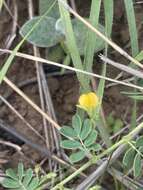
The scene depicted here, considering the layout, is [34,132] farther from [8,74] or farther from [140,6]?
[140,6]

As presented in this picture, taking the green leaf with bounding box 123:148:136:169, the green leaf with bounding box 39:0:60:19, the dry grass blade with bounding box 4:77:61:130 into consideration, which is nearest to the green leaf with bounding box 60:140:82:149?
the green leaf with bounding box 123:148:136:169

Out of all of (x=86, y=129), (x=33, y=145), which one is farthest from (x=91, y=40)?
(x=33, y=145)

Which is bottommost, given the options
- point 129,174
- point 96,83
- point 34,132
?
point 129,174

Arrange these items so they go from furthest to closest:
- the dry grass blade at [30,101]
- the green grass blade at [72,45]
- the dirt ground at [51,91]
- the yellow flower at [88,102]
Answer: the dirt ground at [51,91] < the dry grass blade at [30,101] < the green grass blade at [72,45] < the yellow flower at [88,102]

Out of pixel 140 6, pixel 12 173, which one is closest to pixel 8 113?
pixel 12 173

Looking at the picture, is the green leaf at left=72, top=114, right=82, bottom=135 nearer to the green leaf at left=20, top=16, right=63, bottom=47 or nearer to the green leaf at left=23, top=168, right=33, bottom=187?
the green leaf at left=23, top=168, right=33, bottom=187

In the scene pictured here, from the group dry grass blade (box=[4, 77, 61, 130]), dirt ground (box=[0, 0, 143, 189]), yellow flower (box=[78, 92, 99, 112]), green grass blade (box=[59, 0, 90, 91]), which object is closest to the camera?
yellow flower (box=[78, 92, 99, 112])

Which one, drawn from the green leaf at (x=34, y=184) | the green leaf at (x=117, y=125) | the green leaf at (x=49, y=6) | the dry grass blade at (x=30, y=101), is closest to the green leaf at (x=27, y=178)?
the green leaf at (x=34, y=184)

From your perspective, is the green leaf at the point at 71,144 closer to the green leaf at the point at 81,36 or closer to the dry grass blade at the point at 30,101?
the dry grass blade at the point at 30,101
